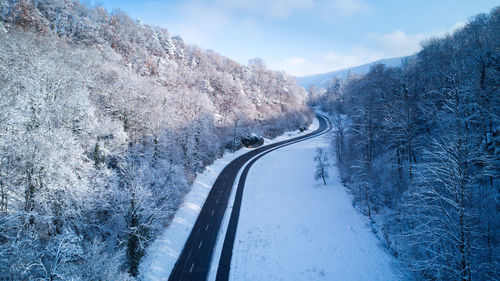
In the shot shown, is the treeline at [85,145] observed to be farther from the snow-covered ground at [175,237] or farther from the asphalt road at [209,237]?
the asphalt road at [209,237]

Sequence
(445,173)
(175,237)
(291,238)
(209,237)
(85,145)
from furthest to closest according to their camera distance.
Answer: (291,238) → (209,237) → (85,145) → (175,237) → (445,173)

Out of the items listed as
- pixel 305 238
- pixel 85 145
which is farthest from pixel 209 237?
pixel 85 145

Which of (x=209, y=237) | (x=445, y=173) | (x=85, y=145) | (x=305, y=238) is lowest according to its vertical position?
(x=305, y=238)

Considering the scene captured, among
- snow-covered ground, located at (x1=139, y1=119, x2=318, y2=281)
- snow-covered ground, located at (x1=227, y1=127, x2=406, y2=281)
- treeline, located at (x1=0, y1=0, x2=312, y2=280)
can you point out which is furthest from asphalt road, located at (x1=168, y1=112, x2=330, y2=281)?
treeline, located at (x1=0, y1=0, x2=312, y2=280)

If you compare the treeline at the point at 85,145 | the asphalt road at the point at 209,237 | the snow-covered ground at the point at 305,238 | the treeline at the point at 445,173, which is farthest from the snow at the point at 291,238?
the treeline at the point at 85,145

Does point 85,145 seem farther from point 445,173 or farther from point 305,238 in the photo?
point 445,173

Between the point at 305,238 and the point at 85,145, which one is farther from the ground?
the point at 85,145

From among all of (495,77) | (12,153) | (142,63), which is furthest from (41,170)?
(142,63)

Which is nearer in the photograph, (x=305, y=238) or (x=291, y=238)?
(x=305, y=238)

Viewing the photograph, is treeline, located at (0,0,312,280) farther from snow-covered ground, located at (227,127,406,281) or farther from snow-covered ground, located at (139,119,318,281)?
snow-covered ground, located at (227,127,406,281)
